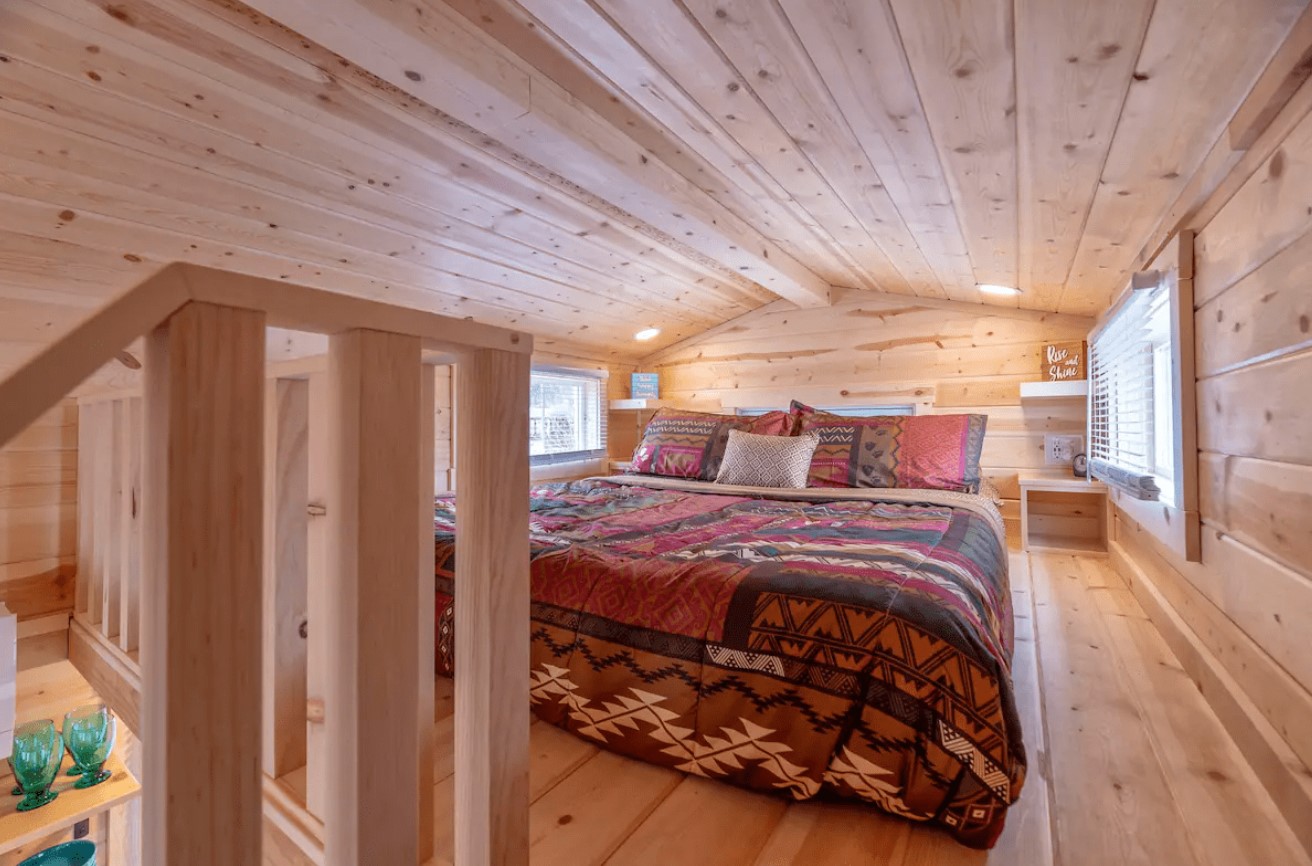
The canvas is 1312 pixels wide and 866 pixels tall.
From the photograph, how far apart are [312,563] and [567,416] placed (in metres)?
3.37

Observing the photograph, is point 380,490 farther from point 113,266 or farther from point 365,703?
point 113,266

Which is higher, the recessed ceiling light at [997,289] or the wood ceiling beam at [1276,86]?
the recessed ceiling light at [997,289]

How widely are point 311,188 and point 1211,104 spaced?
7.58 ft

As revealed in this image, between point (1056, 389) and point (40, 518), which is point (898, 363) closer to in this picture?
point (1056, 389)

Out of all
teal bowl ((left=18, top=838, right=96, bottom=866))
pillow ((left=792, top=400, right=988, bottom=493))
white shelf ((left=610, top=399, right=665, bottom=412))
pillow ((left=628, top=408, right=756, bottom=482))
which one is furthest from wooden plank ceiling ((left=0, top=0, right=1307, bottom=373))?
white shelf ((left=610, top=399, right=665, bottom=412))

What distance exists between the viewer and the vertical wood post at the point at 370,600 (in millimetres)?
553

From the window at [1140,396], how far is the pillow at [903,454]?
53 cm

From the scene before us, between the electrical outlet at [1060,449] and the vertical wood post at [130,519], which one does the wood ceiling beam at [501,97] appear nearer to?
the vertical wood post at [130,519]

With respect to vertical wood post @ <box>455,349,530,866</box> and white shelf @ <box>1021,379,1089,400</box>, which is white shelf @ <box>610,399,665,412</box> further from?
vertical wood post @ <box>455,349,530,866</box>

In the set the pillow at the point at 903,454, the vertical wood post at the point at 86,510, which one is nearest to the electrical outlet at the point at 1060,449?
the pillow at the point at 903,454

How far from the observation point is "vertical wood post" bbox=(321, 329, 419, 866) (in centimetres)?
55

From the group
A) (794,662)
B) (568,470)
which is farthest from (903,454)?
(568,470)

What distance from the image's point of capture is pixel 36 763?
6.00ft

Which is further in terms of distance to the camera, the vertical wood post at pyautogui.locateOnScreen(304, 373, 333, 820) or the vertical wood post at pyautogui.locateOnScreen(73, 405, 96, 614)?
the vertical wood post at pyautogui.locateOnScreen(73, 405, 96, 614)
